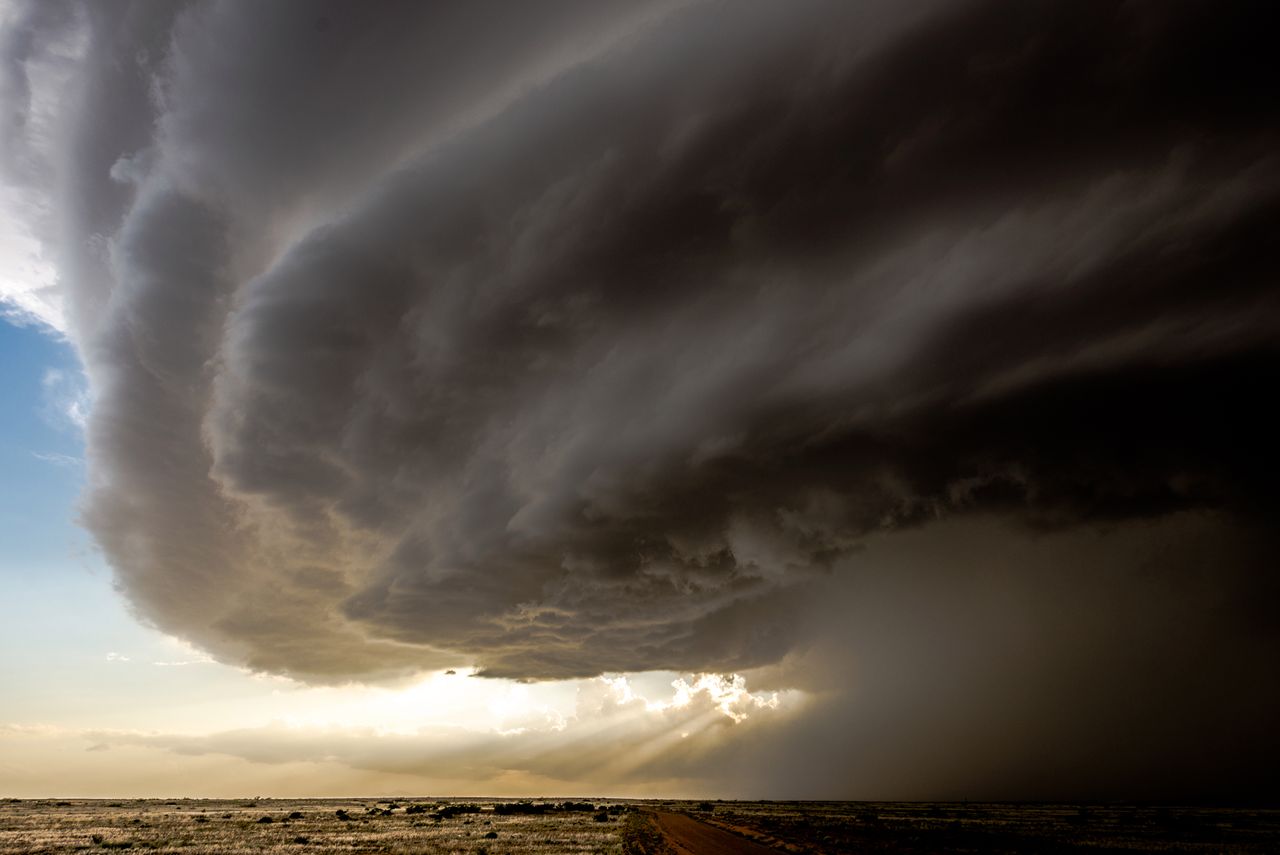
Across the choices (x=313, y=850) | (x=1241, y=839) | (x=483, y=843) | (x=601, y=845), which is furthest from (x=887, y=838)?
(x=313, y=850)

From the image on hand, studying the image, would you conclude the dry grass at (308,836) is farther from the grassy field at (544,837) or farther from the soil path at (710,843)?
the soil path at (710,843)

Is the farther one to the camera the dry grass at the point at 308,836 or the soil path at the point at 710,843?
the dry grass at the point at 308,836

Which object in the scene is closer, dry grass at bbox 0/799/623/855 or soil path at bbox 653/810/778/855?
soil path at bbox 653/810/778/855

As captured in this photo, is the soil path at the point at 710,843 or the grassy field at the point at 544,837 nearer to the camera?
the soil path at the point at 710,843

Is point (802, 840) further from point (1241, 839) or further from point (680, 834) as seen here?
point (1241, 839)

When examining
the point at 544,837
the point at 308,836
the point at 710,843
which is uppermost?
the point at 710,843

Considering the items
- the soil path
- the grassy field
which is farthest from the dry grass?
the soil path

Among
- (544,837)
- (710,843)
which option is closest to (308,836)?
(544,837)

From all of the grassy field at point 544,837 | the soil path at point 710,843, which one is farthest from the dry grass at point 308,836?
the soil path at point 710,843

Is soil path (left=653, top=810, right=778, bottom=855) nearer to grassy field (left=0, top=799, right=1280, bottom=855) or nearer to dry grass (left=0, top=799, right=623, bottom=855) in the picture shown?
grassy field (left=0, top=799, right=1280, bottom=855)

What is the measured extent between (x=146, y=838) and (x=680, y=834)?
41.4m

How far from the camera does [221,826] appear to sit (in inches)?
2522

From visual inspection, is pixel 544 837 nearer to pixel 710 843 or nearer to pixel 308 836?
pixel 710 843

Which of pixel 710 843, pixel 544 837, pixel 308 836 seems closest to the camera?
pixel 710 843
